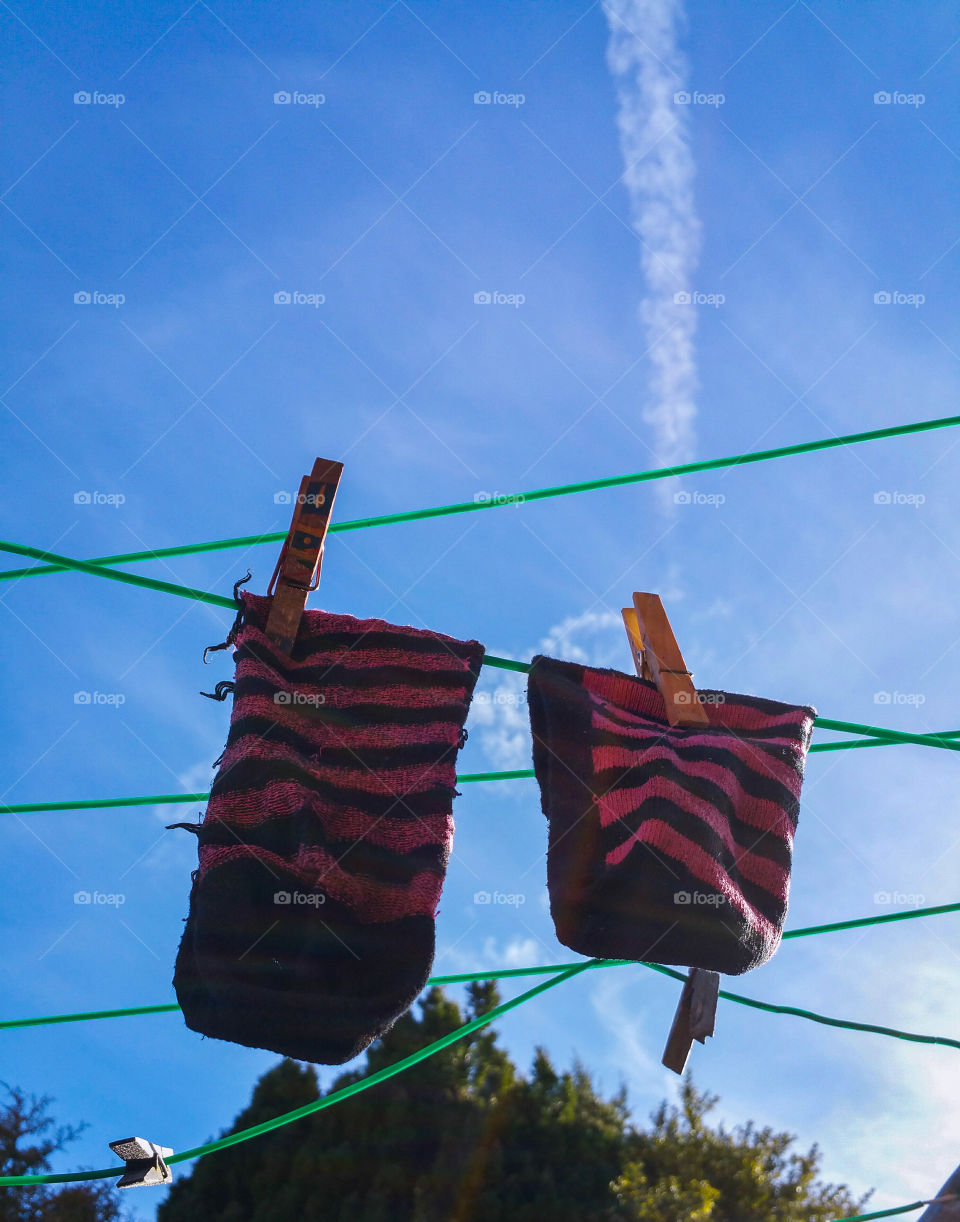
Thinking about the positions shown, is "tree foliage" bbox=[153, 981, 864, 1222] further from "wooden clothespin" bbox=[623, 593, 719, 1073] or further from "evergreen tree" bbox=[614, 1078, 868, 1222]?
"wooden clothespin" bbox=[623, 593, 719, 1073]

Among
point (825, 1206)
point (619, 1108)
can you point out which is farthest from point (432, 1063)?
point (825, 1206)

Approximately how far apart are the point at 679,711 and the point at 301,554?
0.87 m

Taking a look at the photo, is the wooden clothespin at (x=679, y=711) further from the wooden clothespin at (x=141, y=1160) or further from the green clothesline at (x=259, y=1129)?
the wooden clothespin at (x=141, y=1160)

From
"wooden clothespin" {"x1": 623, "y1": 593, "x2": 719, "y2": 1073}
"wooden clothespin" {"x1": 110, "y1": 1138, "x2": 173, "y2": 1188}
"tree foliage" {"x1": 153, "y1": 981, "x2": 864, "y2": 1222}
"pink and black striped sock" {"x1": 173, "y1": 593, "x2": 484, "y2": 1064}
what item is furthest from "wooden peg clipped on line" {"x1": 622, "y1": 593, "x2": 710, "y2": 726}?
"tree foliage" {"x1": 153, "y1": 981, "x2": 864, "y2": 1222}

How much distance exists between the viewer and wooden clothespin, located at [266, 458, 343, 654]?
1.89 meters

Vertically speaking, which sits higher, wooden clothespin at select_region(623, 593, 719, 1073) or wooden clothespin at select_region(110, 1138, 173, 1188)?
wooden clothespin at select_region(623, 593, 719, 1073)

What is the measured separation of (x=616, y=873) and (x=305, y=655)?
0.74m

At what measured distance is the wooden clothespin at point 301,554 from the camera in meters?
1.89

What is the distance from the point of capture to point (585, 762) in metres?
1.84

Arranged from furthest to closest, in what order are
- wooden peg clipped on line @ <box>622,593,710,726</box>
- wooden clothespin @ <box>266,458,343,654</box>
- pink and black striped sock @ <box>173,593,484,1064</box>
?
1. wooden peg clipped on line @ <box>622,593,710,726</box>
2. wooden clothespin @ <box>266,458,343,654</box>
3. pink and black striped sock @ <box>173,593,484,1064</box>

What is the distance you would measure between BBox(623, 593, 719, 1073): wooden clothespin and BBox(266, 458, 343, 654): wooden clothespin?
78 centimetres

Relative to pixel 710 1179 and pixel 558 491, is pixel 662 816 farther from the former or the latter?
pixel 710 1179

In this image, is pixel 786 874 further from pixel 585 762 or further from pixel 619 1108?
pixel 619 1108

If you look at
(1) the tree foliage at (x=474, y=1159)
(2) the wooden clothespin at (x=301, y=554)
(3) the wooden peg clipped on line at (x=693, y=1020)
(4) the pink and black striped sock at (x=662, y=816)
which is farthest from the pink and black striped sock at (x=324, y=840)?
(1) the tree foliage at (x=474, y=1159)
